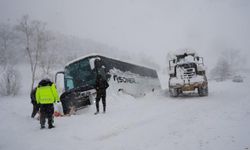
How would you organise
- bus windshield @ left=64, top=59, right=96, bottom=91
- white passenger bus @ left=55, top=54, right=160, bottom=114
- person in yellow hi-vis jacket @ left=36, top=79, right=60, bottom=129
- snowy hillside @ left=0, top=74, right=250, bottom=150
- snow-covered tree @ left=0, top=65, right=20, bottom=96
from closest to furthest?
snowy hillside @ left=0, top=74, right=250, bottom=150 < person in yellow hi-vis jacket @ left=36, top=79, right=60, bottom=129 < white passenger bus @ left=55, top=54, right=160, bottom=114 < bus windshield @ left=64, top=59, right=96, bottom=91 < snow-covered tree @ left=0, top=65, right=20, bottom=96

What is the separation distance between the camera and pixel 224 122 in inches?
271

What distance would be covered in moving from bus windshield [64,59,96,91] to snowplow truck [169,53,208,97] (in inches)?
221

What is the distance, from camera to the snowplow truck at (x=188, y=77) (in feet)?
50.4

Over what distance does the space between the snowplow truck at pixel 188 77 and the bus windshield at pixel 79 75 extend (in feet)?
18.5

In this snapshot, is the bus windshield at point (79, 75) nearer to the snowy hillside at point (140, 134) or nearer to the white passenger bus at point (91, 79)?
the white passenger bus at point (91, 79)

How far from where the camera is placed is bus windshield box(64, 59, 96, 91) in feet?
44.5

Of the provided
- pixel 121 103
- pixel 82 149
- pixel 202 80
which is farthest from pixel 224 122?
pixel 202 80

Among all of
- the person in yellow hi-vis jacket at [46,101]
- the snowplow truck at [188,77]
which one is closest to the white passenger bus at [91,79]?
the snowplow truck at [188,77]

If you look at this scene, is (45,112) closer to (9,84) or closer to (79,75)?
(79,75)

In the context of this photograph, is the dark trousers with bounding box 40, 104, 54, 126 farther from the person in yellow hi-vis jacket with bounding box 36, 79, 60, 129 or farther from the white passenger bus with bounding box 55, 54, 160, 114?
the white passenger bus with bounding box 55, 54, 160, 114

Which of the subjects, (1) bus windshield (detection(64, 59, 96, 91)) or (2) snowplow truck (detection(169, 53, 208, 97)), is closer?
(1) bus windshield (detection(64, 59, 96, 91))

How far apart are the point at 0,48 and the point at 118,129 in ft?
140

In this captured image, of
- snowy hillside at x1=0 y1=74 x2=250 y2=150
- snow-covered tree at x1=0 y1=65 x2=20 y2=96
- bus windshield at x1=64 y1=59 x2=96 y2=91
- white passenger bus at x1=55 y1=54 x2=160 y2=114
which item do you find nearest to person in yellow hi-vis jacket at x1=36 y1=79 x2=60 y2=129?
snowy hillside at x1=0 y1=74 x2=250 y2=150

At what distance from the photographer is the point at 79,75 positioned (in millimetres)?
14023
